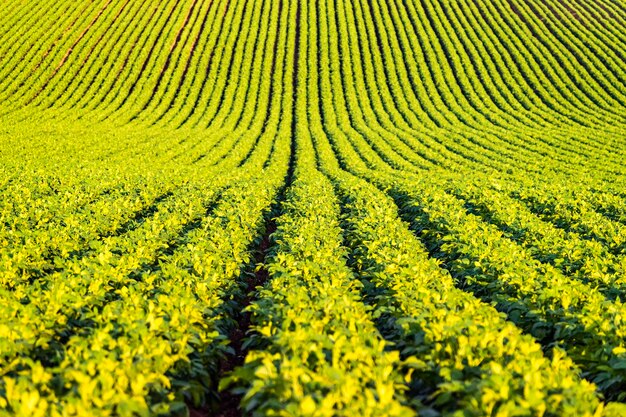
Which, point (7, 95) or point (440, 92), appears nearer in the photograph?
point (7, 95)

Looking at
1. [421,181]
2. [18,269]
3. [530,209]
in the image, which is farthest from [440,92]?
[18,269]

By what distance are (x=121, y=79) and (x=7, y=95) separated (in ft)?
30.0

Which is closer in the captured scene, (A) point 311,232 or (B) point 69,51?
(A) point 311,232

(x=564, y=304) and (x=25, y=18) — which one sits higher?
(x=25, y=18)

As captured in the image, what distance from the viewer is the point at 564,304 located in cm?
599

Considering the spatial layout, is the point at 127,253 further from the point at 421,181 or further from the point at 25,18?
the point at 25,18

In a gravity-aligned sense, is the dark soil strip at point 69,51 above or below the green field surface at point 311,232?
above

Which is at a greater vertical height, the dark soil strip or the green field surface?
the dark soil strip

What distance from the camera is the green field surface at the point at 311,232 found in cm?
410

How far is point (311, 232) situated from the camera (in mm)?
9320

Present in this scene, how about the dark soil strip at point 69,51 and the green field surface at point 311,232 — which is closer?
the green field surface at point 311,232

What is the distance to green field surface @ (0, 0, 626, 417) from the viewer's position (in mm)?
4102

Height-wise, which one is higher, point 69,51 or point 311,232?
point 69,51

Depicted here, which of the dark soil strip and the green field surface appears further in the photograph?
the dark soil strip
